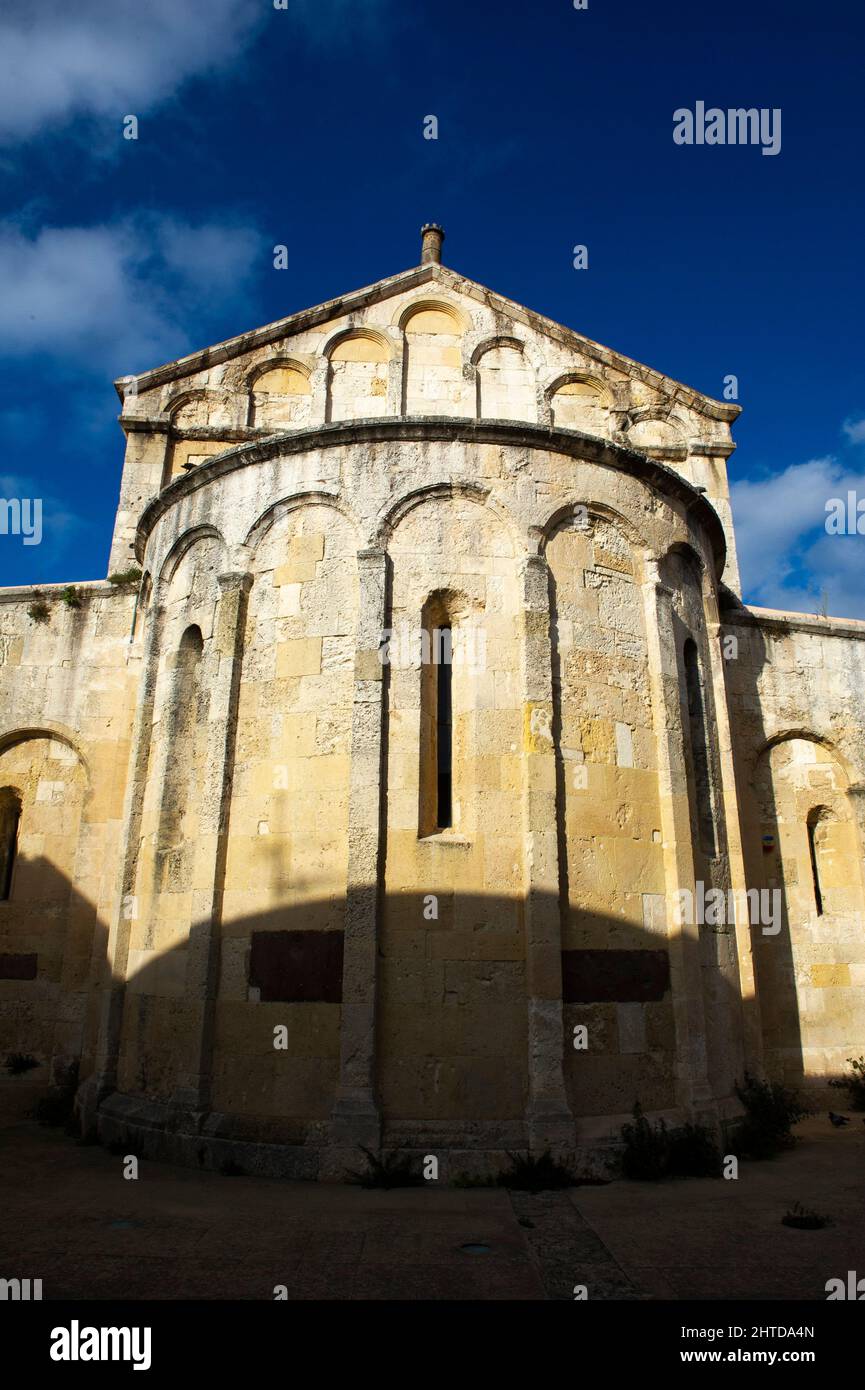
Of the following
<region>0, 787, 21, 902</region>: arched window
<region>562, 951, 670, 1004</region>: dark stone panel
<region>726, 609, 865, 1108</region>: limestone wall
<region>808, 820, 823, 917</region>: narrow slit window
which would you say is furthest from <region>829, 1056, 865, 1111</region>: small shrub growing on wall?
<region>0, 787, 21, 902</region>: arched window

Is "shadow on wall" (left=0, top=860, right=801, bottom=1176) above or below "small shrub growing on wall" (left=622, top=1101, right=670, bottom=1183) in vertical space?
above

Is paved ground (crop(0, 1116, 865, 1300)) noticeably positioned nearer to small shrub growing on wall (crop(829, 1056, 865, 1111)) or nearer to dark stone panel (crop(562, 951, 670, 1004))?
dark stone panel (crop(562, 951, 670, 1004))

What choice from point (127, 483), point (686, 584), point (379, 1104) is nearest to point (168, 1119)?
Answer: point (379, 1104)

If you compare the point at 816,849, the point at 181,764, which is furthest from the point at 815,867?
the point at 181,764

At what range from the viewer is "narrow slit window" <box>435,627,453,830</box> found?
7668 mm

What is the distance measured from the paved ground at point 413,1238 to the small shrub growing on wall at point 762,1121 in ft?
1.99

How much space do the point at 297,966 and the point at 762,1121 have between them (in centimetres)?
445

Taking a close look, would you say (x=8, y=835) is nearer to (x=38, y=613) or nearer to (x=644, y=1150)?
(x=38, y=613)

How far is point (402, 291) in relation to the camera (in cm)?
1346

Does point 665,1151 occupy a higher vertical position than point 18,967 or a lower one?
lower

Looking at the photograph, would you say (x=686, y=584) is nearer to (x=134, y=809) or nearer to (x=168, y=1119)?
(x=134, y=809)

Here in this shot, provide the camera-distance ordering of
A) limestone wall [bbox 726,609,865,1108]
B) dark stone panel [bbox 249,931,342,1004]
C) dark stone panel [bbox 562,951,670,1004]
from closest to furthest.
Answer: dark stone panel [bbox 249,931,342,1004], dark stone panel [bbox 562,951,670,1004], limestone wall [bbox 726,609,865,1108]

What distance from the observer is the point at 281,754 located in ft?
26.0

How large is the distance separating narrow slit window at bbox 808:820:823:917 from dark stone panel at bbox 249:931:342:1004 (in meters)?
7.03
